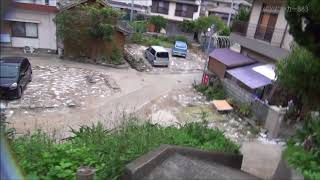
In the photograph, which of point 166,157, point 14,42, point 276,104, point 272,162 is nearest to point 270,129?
point 276,104

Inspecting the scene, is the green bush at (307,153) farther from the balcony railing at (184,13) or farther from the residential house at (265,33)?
the balcony railing at (184,13)

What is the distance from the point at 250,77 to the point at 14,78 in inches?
436

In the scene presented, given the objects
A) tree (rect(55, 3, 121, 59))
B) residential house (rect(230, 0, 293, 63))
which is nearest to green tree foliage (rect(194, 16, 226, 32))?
residential house (rect(230, 0, 293, 63))

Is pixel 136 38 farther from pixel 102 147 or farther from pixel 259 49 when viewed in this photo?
pixel 102 147

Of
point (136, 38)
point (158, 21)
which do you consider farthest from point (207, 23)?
point (136, 38)

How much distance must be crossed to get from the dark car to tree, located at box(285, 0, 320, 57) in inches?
411

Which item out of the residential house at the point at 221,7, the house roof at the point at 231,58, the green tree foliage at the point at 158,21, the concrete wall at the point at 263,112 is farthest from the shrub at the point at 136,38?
the concrete wall at the point at 263,112

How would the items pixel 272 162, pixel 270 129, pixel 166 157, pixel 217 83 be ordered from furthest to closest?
pixel 217 83, pixel 270 129, pixel 272 162, pixel 166 157

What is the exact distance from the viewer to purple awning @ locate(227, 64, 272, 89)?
13880 millimetres

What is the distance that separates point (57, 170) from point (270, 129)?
10005mm

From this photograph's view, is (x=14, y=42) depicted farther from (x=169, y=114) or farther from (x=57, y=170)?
(x=57, y=170)

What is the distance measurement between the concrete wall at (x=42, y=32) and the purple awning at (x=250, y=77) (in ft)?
39.5

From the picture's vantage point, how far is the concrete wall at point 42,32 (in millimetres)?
19078

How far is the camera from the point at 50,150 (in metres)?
4.78
